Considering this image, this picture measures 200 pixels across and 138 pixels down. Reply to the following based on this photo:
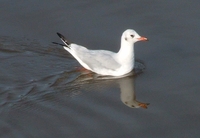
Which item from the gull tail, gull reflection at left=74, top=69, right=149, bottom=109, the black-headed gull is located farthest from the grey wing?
the gull tail

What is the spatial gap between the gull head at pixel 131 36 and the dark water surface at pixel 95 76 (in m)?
0.60

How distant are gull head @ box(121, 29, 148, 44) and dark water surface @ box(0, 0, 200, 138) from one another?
60 centimetres

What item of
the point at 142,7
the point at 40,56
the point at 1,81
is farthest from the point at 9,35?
the point at 142,7

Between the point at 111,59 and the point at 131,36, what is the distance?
60 cm

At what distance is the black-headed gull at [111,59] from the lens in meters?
12.2

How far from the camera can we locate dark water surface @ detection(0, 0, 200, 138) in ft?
33.6

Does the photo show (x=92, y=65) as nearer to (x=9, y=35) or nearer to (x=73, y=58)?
(x=73, y=58)

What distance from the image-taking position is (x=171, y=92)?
1127cm

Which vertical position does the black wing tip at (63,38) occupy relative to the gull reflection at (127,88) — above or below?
above

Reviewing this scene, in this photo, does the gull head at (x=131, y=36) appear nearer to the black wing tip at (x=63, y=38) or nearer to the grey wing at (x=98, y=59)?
the grey wing at (x=98, y=59)

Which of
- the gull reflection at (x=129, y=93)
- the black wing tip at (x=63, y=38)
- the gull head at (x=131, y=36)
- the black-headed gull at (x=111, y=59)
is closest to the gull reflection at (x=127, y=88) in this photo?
the gull reflection at (x=129, y=93)

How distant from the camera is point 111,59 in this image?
12.3 m

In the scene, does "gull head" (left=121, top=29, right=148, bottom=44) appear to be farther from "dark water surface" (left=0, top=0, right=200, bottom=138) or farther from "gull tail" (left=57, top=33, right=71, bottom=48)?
"gull tail" (left=57, top=33, right=71, bottom=48)

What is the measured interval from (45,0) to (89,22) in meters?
1.48
